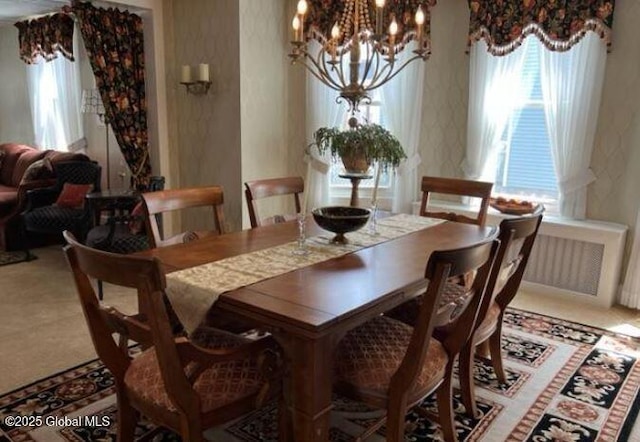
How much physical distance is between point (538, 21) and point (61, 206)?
4472 mm

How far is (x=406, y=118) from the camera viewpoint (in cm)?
427

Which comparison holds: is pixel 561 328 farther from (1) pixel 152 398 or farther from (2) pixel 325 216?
(1) pixel 152 398

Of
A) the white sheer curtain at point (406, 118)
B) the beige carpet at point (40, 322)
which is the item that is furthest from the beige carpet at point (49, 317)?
the white sheer curtain at point (406, 118)

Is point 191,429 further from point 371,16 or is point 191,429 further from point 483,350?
point 371,16

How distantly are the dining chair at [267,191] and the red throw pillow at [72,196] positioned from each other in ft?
8.66

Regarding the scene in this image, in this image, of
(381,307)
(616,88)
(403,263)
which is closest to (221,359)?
(381,307)

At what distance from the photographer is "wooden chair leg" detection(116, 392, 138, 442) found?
176 centimetres

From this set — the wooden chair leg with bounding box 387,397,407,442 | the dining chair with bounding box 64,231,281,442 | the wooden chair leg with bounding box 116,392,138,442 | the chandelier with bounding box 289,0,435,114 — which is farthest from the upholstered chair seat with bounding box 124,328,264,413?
the chandelier with bounding box 289,0,435,114

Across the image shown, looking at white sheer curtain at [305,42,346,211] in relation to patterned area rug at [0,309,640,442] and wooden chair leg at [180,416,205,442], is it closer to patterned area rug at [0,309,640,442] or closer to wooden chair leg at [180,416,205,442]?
patterned area rug at [0,309,640,442]

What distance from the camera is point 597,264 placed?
361cm

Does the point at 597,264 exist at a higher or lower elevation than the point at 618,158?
lower

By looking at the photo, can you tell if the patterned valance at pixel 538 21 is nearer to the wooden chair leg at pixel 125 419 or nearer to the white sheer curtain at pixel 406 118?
the white sheer curtain at pixel 406 118

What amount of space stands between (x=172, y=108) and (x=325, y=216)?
9.61 ft

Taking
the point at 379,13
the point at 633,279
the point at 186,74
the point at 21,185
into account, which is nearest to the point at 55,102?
the point at 21,185
